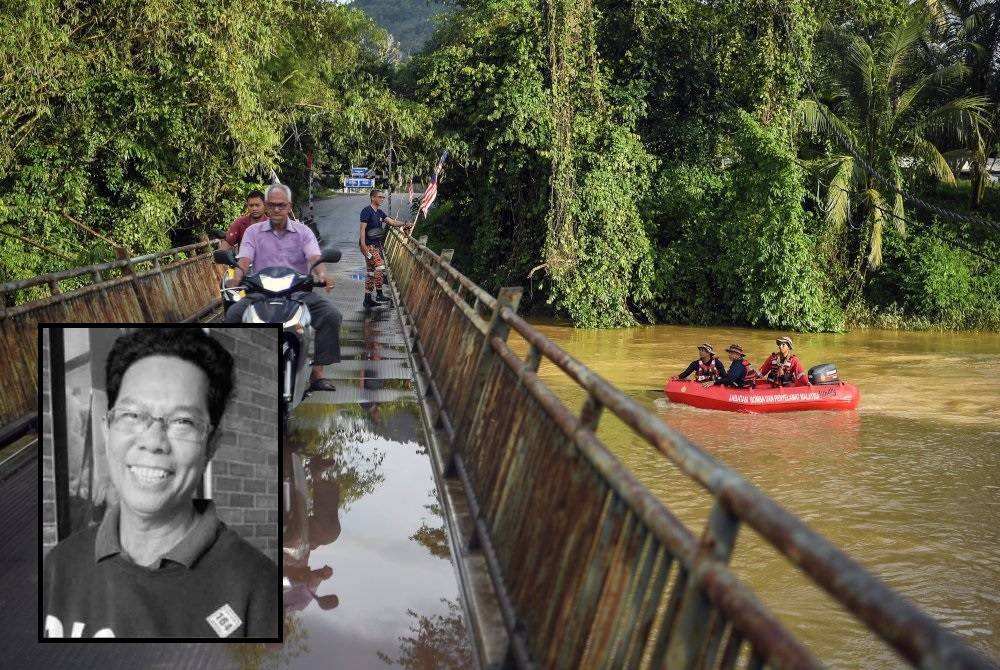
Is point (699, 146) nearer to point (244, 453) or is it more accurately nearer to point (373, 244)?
point (373, 244)

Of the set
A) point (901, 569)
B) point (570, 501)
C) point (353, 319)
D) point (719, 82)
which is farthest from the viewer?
point (719, 82)

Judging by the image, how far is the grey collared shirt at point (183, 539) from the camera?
10.9 ft

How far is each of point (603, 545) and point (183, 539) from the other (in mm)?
1316

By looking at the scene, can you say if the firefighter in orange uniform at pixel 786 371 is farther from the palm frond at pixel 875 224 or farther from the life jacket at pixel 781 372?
the palm frond at pixel 875 224

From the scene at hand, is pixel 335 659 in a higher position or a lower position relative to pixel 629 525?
lower

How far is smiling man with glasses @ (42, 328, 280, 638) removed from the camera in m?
3.19

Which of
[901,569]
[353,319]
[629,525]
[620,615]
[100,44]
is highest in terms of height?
[100,44]

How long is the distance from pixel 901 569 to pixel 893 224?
24.0 metres

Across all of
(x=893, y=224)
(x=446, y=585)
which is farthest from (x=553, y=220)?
(x=446, y=585)

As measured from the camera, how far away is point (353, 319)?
62.3ft

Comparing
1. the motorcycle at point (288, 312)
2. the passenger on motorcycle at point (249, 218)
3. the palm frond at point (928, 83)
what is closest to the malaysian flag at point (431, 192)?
the passenger on motorcycle at point (249, 218)

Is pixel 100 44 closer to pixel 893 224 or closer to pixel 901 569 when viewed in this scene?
pixel 901 569

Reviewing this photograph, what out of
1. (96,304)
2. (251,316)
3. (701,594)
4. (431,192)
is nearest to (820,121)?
(431,192)

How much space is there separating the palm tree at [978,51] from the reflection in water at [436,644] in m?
38.0
